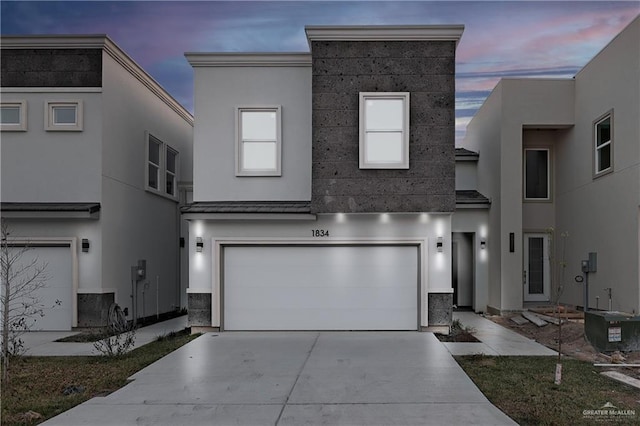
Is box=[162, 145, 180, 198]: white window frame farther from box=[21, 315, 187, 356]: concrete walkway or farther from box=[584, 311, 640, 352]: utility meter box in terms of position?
box=[584, 311, 640, 352]: utility meter box

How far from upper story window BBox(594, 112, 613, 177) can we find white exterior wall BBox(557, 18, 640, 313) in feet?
0.52

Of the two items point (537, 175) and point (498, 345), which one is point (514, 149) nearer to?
point (537, 175)

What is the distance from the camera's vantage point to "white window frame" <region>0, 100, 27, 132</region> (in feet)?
36.9

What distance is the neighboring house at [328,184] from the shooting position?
10.4m

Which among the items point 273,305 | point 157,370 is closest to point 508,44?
point 273,305

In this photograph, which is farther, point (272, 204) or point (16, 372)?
point (272, 204)

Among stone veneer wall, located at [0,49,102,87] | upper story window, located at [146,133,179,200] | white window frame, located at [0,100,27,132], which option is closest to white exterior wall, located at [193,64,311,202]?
stone veneer wall, located at [0,49,102,87]

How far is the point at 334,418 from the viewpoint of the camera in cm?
525

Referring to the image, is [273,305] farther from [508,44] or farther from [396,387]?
[508,44]

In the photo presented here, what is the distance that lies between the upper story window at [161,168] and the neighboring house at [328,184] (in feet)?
11.2

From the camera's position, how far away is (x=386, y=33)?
33.9 feet

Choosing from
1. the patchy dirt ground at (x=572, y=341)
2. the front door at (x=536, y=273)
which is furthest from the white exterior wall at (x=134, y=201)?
the front door at (x=536, y=273)

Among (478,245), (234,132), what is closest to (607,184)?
(478,245)

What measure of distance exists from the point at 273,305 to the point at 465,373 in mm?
5046
